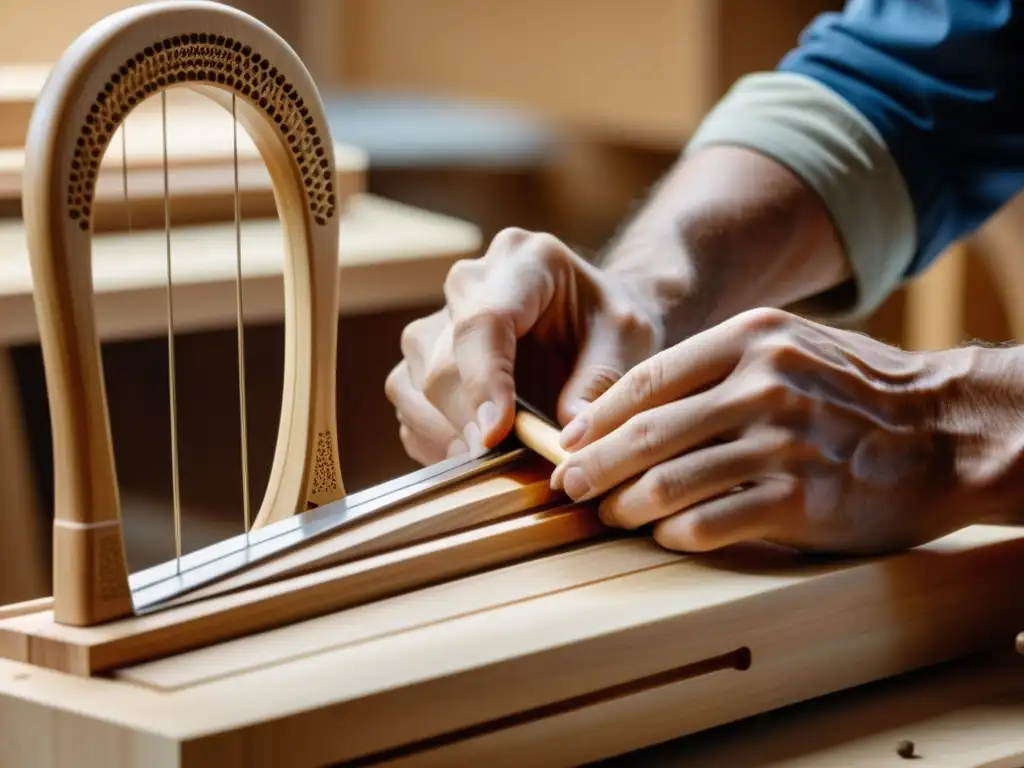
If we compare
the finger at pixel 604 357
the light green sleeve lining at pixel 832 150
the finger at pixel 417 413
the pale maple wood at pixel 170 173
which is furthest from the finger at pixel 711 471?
the pale maple wood at pixel 170 173

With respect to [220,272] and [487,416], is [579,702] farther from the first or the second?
[220,272]

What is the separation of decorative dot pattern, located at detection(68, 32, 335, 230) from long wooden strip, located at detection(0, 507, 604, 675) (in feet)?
0.61

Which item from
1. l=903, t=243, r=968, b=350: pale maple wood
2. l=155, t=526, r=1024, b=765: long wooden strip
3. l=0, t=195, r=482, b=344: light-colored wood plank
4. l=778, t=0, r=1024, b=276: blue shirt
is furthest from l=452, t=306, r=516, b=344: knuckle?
l=903, t=243, r=968, b=350: pale maple wood

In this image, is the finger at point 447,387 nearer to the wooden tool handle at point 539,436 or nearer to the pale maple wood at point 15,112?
the wooden tool handle at point 539,436

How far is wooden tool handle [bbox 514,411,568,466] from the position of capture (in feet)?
2.81

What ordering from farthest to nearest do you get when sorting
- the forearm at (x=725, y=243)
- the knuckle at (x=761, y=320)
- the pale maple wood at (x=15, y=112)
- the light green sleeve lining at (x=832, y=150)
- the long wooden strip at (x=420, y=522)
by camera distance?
1. the pale maple wood at (x=15, y=112)
2. the light green sleeve lining at (x=832, y=150)
3. the forearm at (x=725, y=243)
4. the knuckle at (x=761, y=320)
5. the long wooden strip at (x=420, y=522)

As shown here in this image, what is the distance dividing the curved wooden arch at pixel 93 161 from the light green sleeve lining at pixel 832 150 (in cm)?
59

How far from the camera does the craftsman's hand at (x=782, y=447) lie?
0.80m

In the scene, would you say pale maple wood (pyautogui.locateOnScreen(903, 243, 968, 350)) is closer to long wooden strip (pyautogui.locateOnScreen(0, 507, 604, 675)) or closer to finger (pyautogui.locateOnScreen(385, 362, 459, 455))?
finger (pyautogui.locateOnScreen(385, 362, 459, 455))

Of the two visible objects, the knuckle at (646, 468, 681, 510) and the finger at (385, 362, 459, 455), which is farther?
the finger at (385, 362, 459, 455)

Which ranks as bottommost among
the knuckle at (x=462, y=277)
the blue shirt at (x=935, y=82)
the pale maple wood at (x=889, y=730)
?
the pale maple wood at (x=889, y=730)

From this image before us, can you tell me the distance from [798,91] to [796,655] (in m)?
0.65

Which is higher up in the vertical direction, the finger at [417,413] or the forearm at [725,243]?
the forearm at [725,243]

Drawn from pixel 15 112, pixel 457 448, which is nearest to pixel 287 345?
pixel 457 448
